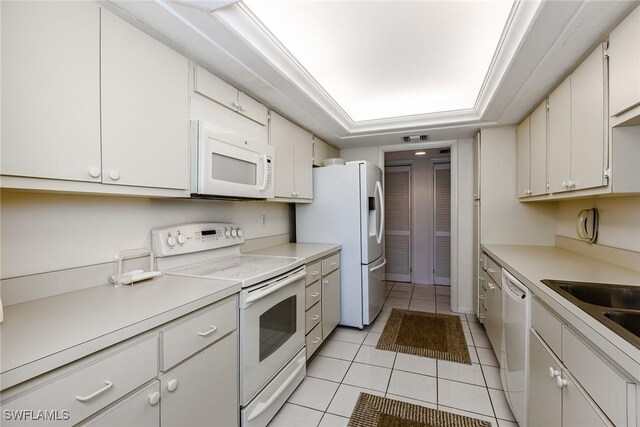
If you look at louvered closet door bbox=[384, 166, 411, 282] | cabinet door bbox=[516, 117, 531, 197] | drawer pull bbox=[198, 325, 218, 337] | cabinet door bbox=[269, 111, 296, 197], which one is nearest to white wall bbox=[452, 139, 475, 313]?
cabinet door bbox=[516, 117, 531, 197]

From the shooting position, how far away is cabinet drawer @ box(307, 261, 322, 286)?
2.28 m

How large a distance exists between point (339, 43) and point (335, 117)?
85cm

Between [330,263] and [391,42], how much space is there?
183 cm

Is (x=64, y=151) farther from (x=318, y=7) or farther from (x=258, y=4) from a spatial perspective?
(x=318, y=7)

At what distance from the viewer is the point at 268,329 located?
1.68 metres

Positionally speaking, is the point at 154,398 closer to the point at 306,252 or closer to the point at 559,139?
the point at 306,252

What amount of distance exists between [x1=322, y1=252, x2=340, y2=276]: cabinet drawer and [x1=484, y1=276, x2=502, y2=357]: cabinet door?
1.34 m

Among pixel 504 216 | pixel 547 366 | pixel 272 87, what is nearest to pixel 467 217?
pixel 504 216

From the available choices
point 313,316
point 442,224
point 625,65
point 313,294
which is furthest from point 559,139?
point 442,224

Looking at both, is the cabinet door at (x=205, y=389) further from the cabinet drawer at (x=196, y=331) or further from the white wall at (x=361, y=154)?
the white wall at (x=361, y=154)

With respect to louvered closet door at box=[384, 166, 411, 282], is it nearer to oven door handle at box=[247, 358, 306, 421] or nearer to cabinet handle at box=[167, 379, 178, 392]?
oven door handle at box=[247, 358, 306, 421]

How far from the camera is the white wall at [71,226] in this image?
1.12 meters

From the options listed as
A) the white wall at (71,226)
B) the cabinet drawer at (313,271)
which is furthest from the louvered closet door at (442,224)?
the white wall at (71,226)

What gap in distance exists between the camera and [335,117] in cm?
277
